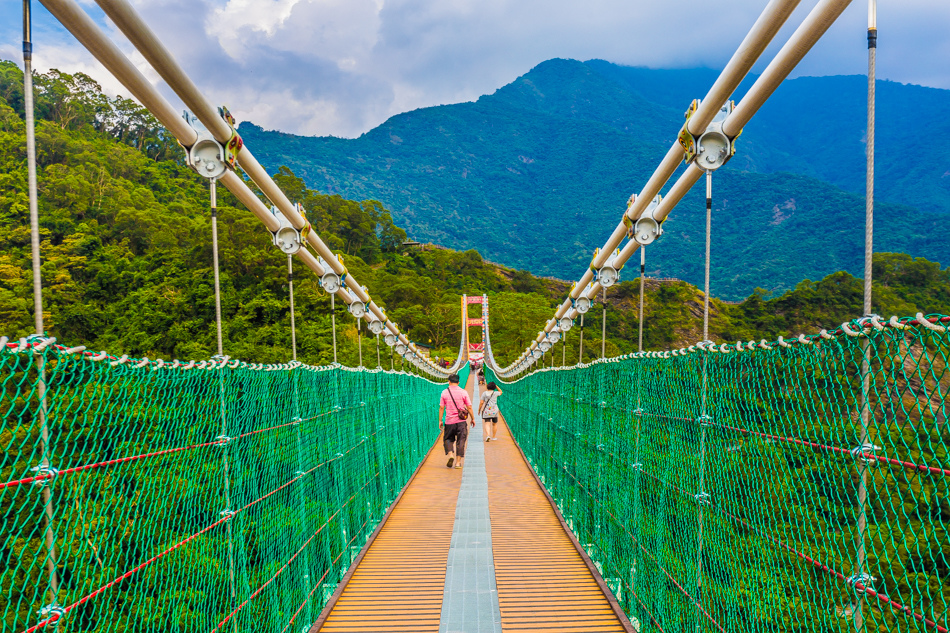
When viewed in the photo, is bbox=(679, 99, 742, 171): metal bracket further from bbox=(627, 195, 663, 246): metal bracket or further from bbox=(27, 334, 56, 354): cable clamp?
bbox=(27, 334, 56, 354): cable clamp

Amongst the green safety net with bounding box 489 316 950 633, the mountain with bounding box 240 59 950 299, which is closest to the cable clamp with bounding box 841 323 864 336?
the green safety net with bounding box 489 316 950 633

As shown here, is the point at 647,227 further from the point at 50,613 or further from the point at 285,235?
the point at 50,613

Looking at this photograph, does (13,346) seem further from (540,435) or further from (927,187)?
(927,187)

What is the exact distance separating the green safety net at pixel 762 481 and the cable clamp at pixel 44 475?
59.8 inches

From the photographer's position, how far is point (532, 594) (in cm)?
326

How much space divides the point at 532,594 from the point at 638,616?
60 centimetres

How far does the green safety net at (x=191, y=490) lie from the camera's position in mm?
1346

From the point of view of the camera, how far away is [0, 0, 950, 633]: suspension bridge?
142 cm

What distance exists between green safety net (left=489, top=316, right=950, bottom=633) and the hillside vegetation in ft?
53.1

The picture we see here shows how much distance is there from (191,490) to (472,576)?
5.75ft

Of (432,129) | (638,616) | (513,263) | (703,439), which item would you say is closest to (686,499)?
(703,439)

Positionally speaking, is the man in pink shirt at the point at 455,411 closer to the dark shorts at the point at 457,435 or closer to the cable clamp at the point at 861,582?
the dark shorts at the point at 457,435

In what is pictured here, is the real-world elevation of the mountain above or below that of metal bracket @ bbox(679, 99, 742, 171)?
above

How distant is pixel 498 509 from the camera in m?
5.14
